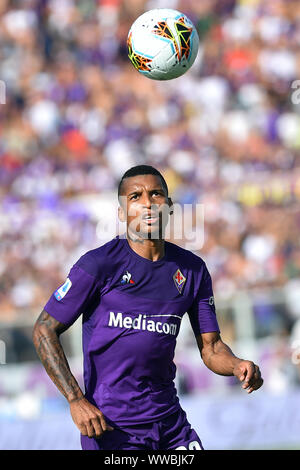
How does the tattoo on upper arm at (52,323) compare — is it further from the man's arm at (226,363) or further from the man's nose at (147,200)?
the man's arm at (226,363)

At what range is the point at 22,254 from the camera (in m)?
12.5

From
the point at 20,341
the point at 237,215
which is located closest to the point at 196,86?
the point at 237,215

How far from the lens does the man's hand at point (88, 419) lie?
4469mm

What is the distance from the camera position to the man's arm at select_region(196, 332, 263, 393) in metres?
4.76

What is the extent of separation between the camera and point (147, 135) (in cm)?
1452

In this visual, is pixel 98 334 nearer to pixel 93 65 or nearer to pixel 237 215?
pixel 237 215

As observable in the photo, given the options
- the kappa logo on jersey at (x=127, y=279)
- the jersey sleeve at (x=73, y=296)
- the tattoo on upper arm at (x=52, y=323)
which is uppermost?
the kappa logo on jersey at (x=127, y=279)

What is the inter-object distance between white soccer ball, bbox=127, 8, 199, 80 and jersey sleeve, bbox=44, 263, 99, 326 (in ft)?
8.06

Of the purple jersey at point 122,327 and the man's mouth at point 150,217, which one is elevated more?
the man's mouth at point 150,217

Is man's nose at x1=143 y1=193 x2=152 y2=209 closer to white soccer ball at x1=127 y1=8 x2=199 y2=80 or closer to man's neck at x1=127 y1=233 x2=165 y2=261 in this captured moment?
man's neck at x1=127 y1=233 x2=165 y2=261

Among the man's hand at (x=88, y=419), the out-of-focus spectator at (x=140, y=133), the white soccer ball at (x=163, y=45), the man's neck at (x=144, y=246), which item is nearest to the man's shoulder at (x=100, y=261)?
the man's neck at (x=144, y=246)

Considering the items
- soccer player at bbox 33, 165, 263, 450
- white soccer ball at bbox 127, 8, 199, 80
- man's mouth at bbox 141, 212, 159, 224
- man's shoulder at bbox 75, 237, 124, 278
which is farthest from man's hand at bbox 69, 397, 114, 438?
white soccer ball at bbox 127, 8, 199, 80

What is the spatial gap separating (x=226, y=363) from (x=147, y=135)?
9.79m

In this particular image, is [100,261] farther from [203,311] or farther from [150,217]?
[203,311]
